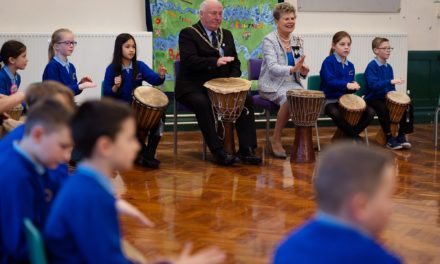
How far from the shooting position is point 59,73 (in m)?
5.72

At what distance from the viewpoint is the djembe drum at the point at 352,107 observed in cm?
639

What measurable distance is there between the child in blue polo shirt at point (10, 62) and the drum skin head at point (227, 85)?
154cm

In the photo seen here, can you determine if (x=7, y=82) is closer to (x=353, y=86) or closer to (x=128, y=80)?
(x=128, y=80)

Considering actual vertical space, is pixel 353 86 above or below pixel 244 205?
above

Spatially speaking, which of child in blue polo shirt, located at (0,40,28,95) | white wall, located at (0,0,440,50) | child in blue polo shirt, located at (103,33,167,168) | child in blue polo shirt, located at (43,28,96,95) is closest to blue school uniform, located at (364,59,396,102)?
white wall, located at (0,0,440,50)

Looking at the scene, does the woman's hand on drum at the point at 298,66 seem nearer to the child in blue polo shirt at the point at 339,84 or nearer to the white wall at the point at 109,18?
the child in blue polo shirt at the point at 339,84

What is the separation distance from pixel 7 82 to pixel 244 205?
7.31 feet

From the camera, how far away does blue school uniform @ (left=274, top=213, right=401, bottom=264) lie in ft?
4.69

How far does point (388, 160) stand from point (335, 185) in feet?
0.51

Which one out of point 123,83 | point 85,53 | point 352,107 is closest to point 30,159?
point 123,83

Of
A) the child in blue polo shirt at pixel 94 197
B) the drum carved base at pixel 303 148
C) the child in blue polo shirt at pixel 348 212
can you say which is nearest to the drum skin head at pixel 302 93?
the drum carved base at pixel 303 148

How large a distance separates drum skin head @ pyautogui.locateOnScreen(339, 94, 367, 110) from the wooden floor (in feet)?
1.91

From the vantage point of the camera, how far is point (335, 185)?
146 centimetres

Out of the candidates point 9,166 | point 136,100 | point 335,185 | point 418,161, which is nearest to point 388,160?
point 335,185
